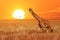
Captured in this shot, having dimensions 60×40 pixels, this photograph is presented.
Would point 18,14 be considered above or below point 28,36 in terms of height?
above

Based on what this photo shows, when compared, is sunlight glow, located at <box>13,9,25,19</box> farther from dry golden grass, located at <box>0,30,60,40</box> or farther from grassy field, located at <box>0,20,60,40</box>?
dry golden grass, located at <box>0,30,60,40</box>

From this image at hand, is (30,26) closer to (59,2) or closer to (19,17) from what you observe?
(19,17)

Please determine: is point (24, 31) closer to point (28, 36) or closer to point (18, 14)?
point (28, 36)

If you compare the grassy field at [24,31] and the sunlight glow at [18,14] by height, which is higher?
the sunlight glow at [18,14]

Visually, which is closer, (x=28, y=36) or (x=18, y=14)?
(x=28, y=36)

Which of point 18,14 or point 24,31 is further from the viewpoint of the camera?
point 18,14

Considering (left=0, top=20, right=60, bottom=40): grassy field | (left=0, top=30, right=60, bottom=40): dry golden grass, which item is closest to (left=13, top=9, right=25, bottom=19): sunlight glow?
(left=0, top=20, right=60, bottom=40): grassy field

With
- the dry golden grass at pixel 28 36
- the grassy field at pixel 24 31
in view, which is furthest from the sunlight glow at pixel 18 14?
the dry golden grass at pixel 28 36

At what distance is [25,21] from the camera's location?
4.59 ft

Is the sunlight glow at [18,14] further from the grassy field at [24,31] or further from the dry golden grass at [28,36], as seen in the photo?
the dry golden grass at [28,36]

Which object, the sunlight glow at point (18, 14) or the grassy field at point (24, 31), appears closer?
the grassy field at point (24, 31)

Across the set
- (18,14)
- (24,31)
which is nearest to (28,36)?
(24,31)

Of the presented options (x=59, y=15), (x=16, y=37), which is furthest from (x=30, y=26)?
(x=59, y=15)

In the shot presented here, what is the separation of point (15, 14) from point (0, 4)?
Result: 6.4 inches
